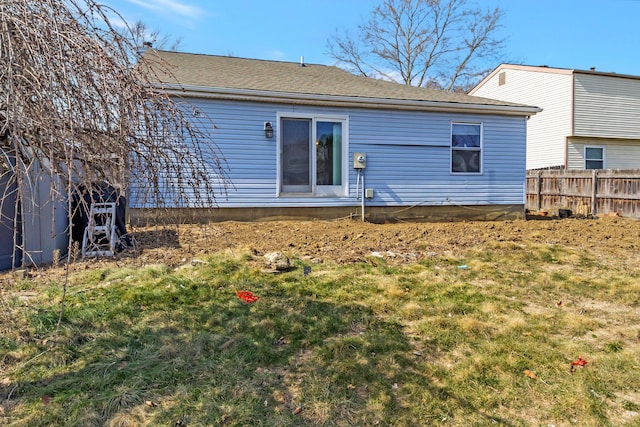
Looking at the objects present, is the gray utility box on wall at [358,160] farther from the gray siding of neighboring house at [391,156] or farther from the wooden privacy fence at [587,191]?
the wooden privacy fence at [587,191]

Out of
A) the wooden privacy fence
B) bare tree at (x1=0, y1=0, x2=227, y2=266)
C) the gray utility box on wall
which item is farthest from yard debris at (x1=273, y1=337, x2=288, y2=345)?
the wooden privacy fence

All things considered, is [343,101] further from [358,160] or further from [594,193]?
[594,193]

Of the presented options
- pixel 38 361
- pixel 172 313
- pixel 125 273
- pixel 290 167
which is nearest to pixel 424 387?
pixel 172 313

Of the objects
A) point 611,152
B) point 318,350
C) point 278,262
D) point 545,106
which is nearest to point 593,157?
point 611,152

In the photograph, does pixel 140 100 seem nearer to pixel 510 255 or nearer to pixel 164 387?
pixel 164 387

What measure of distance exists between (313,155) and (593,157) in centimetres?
1427

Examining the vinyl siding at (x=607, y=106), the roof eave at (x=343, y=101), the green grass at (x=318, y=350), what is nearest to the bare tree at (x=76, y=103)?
the green grass at (x=318, y=350)

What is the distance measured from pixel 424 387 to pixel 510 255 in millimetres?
3997

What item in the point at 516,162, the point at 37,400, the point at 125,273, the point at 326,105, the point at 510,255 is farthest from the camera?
the point at 516,162

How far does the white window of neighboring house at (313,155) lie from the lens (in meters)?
8.99

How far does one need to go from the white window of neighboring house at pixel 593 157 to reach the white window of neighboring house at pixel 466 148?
33.5 feet

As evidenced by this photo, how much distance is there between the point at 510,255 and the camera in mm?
6074

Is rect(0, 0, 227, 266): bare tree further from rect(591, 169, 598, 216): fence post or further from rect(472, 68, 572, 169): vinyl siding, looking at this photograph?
rect(472, 68, 572, 169): vinyl siding

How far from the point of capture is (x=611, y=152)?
699 inches
